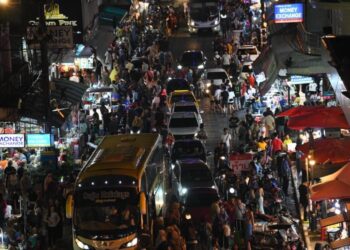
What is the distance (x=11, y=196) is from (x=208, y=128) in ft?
45.6

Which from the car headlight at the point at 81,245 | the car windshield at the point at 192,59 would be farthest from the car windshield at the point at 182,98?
the car headlight at the point at 81,245

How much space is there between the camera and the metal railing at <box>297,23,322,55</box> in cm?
3241

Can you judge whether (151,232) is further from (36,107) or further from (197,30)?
(197,30)

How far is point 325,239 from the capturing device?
22.8 metres

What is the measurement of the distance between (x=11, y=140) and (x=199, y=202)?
21.0 feet

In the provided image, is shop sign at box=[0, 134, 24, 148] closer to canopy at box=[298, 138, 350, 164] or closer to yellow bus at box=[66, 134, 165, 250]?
yellow bus at box=[66, 134, 165, 250]

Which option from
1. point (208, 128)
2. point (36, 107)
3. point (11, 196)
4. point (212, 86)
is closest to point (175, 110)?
point (208, 128)

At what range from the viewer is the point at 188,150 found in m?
32.8

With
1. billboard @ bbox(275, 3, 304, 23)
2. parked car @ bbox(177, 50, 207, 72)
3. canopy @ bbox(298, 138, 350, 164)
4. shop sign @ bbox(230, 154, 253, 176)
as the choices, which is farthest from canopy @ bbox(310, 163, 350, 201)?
parked car @ bbox(177, 50, 207, 72)

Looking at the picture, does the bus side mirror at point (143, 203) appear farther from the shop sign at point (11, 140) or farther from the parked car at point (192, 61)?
the parked car at point (192, 61)

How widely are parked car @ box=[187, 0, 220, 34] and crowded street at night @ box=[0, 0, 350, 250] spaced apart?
7124 mm

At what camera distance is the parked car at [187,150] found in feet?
107

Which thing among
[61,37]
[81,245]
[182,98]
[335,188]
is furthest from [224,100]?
[335,188]

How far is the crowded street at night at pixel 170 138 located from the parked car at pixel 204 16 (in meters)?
7.12
